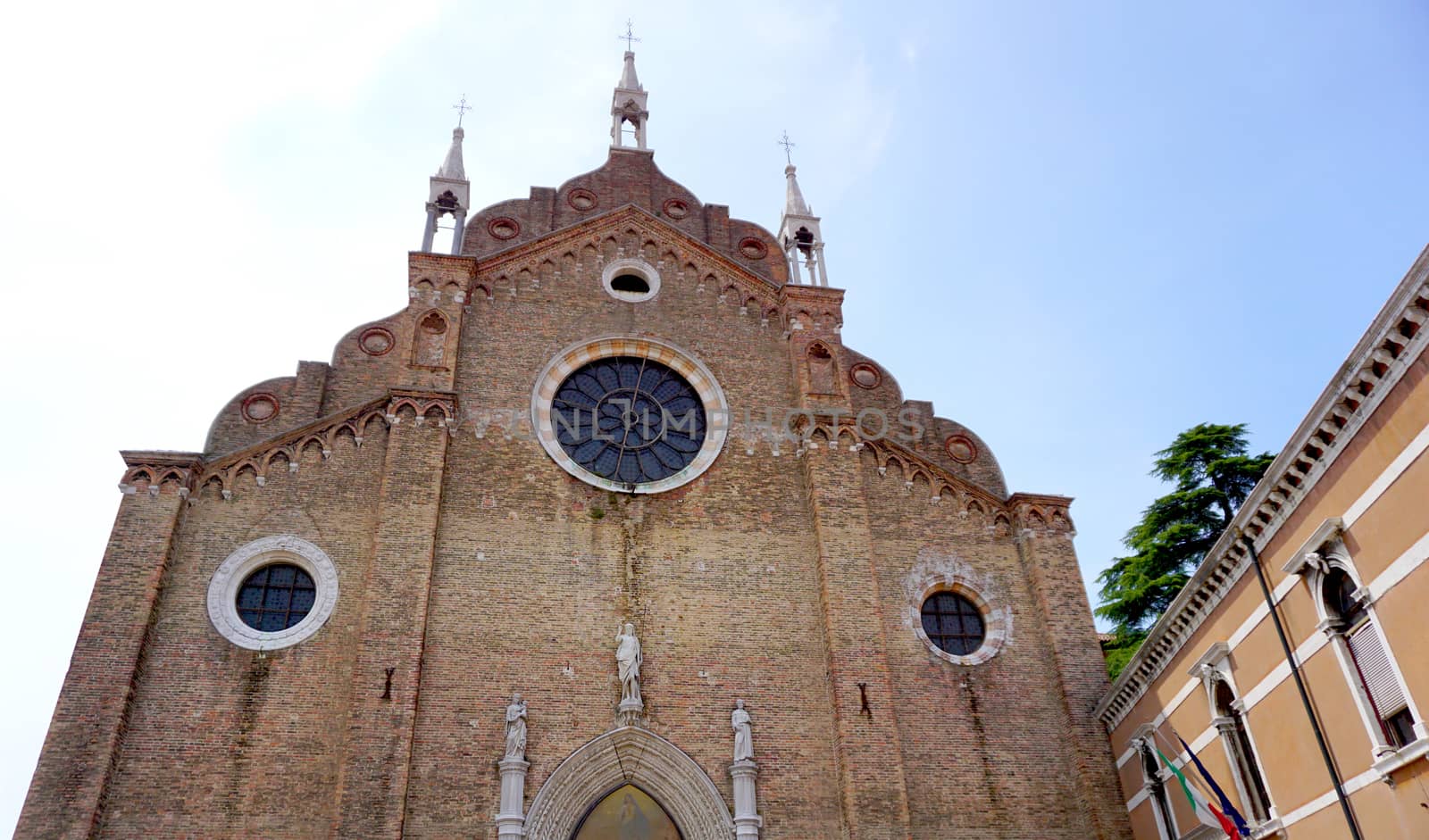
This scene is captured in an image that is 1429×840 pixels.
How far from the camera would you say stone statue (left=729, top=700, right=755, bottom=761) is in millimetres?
A: 15672

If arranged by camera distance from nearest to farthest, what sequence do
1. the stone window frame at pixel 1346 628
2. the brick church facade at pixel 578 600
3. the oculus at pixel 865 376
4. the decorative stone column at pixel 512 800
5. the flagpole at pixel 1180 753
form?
the stone window frame at pixel 1346 628 → the flagpole at pixel 1180 753 → the decorative stone column at pixel 512 800 → the brick church facade at pixel 578 600 → the oculus at pixel 865 376

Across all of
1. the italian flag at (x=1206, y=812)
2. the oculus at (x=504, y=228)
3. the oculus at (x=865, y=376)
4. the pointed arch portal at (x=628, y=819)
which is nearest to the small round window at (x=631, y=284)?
the oculus at (x=504, y=228)

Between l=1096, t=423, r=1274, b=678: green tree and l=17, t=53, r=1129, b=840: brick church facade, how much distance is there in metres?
5.00

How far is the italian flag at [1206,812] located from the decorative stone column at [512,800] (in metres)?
8.74

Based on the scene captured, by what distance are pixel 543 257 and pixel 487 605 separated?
7.20 m

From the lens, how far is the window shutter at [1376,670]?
10.4 meters

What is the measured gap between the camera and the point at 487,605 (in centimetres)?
1636

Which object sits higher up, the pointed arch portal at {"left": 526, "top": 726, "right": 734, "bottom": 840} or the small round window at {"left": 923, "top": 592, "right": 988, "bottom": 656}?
the small round window at {"left": 923, "top": 592, "right": 988, "bottom": 656}

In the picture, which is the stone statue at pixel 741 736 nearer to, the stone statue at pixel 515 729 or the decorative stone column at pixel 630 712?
the decorative stone column at pixel 630 712

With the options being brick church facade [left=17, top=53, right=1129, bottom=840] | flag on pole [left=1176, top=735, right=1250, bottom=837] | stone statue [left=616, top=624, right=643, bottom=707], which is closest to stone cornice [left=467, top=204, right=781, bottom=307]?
brick church facade [left=17, top=53, right=1129, bottom=840]

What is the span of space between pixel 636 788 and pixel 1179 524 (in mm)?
13217

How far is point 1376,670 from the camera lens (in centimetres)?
1069

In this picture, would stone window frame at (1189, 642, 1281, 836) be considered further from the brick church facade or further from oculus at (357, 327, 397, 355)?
oculus at (357, 327, 397, 355)

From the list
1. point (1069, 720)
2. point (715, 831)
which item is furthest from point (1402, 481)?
point (715, 831)
